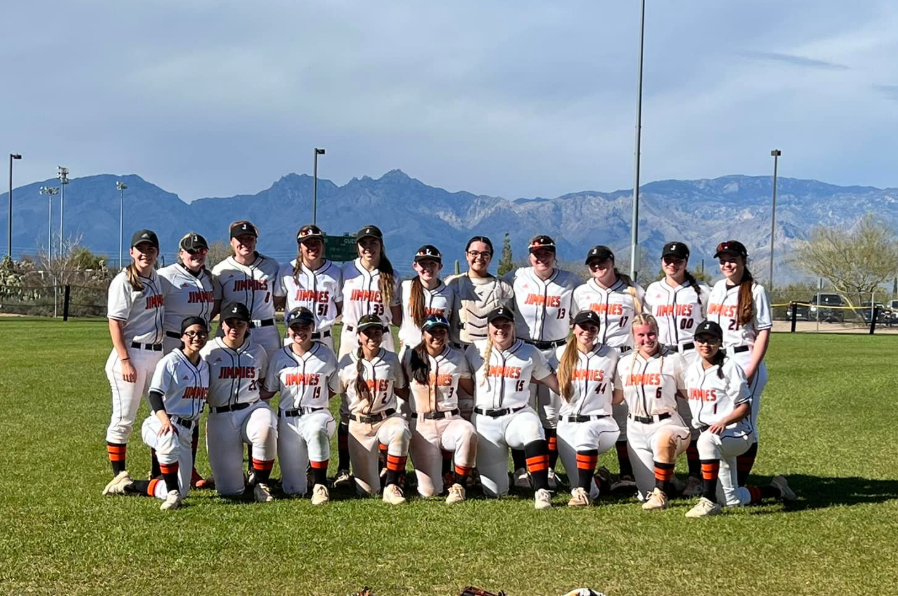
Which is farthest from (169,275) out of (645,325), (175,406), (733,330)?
(733,330)

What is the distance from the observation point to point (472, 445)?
5.86 m

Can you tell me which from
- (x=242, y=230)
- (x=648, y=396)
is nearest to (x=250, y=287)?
(x=242, y=230)

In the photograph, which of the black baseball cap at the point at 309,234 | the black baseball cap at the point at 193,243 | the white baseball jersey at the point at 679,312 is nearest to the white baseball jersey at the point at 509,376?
the white baseball jersey at the point at 679,312

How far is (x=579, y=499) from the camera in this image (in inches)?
223

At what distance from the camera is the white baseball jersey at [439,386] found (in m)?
6.10

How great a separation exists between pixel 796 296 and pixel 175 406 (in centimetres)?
4598

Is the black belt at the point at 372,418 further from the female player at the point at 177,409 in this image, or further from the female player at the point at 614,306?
the female player at the point at 614,306

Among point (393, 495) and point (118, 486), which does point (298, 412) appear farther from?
point (118, 486)

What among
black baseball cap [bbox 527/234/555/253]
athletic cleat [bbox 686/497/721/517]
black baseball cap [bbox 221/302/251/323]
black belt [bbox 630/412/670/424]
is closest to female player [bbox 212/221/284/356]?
black baseball cap [bbox 221/302/251/323]

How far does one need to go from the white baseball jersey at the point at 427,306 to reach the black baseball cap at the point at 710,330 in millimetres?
1796

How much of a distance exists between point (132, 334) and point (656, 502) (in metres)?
3.76

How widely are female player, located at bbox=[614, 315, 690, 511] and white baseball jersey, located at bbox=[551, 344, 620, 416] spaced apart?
13 cm

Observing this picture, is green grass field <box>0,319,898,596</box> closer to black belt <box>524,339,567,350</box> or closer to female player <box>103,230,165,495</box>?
female player <box>103,230,165,495</box>

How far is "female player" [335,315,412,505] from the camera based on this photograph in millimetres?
5883
